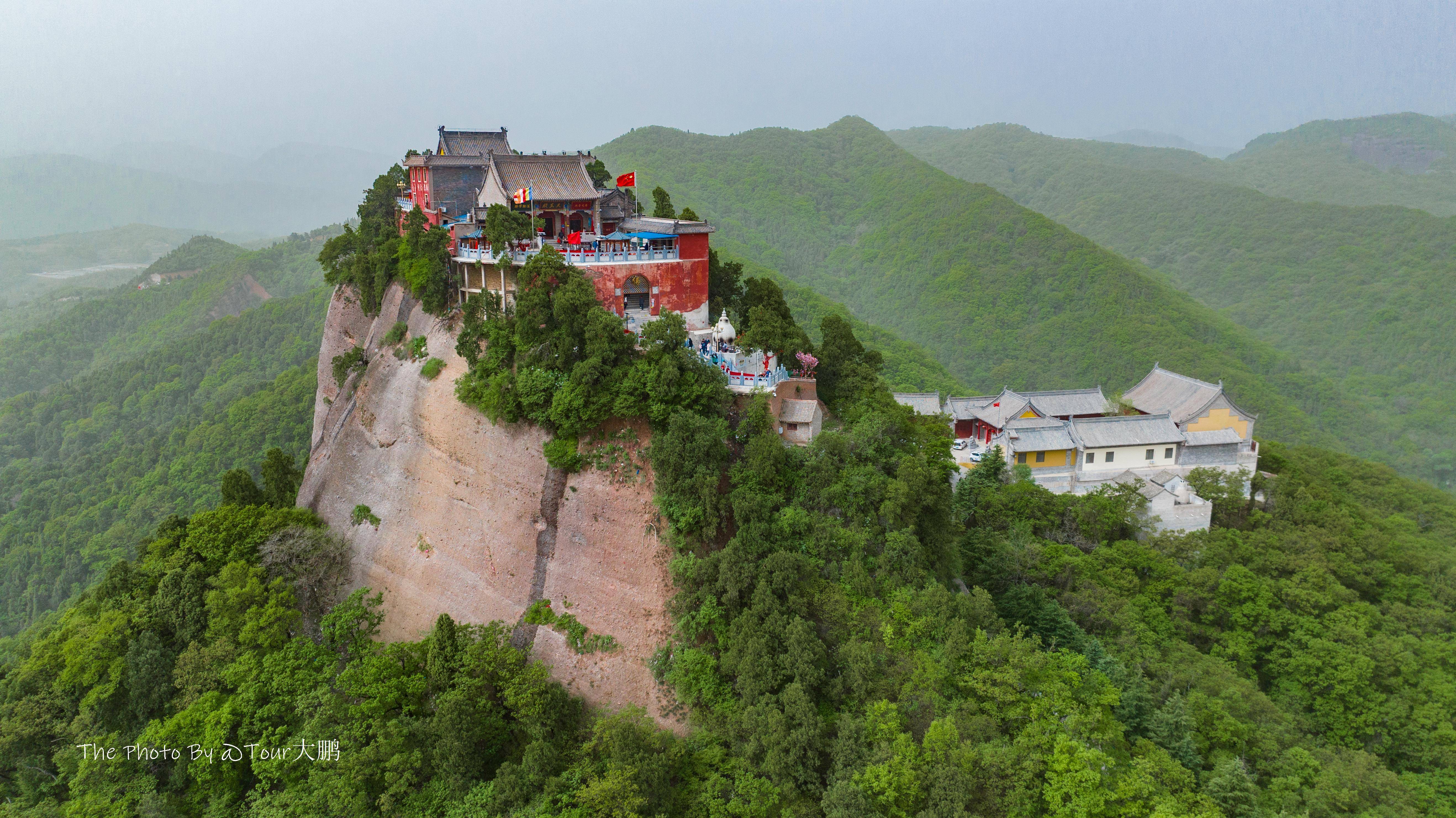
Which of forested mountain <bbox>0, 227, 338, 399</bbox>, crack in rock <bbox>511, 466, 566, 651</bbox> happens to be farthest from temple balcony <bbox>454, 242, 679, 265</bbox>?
forested mountain <bbox>0, 227, 338, 399</bbox>

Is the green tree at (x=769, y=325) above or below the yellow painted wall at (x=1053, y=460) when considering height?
above

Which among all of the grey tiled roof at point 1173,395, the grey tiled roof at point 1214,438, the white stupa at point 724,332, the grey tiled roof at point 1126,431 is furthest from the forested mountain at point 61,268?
the grey tiled roof at point 1214,438

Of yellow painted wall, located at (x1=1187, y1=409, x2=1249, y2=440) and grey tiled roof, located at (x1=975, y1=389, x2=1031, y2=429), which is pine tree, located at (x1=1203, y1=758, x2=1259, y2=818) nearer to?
grey tiled roof, located at (x1=975, y1=389, x2=1031, y2=429)

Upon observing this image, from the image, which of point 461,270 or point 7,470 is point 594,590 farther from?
point 7,470

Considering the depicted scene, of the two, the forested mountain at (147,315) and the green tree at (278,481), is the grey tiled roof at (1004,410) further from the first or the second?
the forested mountain at (147,315)

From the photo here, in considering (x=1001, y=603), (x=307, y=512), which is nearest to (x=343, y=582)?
(x=307, y=512)

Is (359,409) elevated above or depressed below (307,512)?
above
